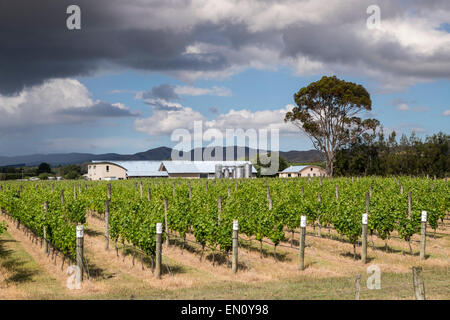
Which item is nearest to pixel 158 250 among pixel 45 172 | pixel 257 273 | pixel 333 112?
pixel 257 273

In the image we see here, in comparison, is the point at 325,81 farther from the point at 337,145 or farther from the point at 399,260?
the point at 399,260

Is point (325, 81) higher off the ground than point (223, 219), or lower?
higher

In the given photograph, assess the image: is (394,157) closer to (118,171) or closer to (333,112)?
(333,112)

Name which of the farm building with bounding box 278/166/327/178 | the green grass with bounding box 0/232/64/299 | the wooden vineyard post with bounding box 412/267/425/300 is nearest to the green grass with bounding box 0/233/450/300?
the green grass with bounding box 0/232/64/299

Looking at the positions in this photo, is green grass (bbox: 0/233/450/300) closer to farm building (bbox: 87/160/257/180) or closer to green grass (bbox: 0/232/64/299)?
green grass (bbox: 0/232/64/299)

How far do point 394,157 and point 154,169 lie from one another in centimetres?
4487

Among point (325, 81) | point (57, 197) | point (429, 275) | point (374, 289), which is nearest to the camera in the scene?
point (374, 289)

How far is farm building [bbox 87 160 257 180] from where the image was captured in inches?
3132

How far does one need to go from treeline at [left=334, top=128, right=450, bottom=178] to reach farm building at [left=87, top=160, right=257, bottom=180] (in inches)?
774

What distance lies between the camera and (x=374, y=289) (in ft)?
36.0

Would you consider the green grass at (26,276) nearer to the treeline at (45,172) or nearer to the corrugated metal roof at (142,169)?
the corrugated metal roof at (142,169)
